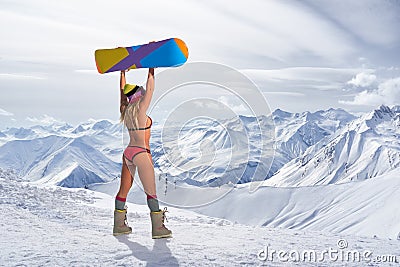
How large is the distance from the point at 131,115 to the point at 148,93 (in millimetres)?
509

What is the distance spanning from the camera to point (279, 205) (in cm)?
13338

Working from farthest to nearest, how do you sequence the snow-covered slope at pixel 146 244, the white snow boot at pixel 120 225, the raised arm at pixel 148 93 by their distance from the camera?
1. the white snow boot at pixel 120 225
2. the raised arm at pixel 148 93
3. the snow-covered slope at pixel 146 244

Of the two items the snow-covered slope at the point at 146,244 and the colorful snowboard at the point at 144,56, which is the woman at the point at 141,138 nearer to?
the colorful snowboard at the point at 144,56

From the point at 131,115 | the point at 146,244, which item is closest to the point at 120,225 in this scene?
the point at 146,244

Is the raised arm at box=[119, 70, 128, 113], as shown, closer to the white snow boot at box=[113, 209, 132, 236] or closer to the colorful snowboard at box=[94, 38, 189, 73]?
the colorful snowboard at box=[94, 38, 189, 73]

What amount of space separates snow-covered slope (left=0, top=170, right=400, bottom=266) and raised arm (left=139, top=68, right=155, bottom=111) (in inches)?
94.5

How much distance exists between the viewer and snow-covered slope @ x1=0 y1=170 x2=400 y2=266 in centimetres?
555

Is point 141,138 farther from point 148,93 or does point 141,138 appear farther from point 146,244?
point 146,244

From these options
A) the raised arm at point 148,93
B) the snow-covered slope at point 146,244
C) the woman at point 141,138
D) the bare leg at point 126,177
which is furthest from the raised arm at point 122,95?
→ the snow-covered slope at point 146,244

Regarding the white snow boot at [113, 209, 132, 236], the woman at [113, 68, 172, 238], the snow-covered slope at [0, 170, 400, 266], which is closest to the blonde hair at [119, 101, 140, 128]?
the woman at [113, 68, 172, 238]

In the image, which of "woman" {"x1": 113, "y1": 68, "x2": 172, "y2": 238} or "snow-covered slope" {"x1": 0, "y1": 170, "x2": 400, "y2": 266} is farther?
"woman" {"x1": 113, "y1": 68, "x2": 172, "y2": 238}

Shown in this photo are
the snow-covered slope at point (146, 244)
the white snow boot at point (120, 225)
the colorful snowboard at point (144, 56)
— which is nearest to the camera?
the snow-covered slope at point (146, 244)

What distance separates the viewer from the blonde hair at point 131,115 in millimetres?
6859

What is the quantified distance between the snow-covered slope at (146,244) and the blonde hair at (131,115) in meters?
2.07
